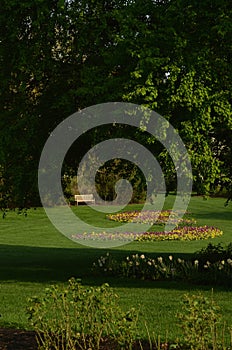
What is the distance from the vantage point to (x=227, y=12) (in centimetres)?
1334

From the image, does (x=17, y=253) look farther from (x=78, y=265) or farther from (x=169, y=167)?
(x=169, y=167)

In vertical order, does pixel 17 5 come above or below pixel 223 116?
above

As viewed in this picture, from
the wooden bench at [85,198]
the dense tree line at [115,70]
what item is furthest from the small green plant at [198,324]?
the wooden bench at [85,198]

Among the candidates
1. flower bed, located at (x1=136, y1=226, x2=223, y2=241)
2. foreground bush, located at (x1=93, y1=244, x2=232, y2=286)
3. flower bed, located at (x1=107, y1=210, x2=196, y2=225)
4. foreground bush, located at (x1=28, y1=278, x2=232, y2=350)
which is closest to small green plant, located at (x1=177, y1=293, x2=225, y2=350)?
foreground bush, located at (x1=28, y1=278, x2=232, y2=350)

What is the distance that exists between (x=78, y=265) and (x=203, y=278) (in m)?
5.11

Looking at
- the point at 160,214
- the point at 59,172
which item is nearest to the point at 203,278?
the point at 59,172

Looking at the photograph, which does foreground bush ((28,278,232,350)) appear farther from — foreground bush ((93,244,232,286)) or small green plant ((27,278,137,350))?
foreground bush ((93,244,232,286))

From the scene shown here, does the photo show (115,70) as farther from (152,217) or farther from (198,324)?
(152,217)

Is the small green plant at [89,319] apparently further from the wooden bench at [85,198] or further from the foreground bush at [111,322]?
the wooden bench at [85,198]

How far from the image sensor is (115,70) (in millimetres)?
14180

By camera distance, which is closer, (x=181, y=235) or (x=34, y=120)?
(x=34, y=120)

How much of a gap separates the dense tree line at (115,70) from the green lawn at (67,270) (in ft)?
6.83

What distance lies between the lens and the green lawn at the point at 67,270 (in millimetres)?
10977

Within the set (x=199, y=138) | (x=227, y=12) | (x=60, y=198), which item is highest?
(x=227, y=12)
